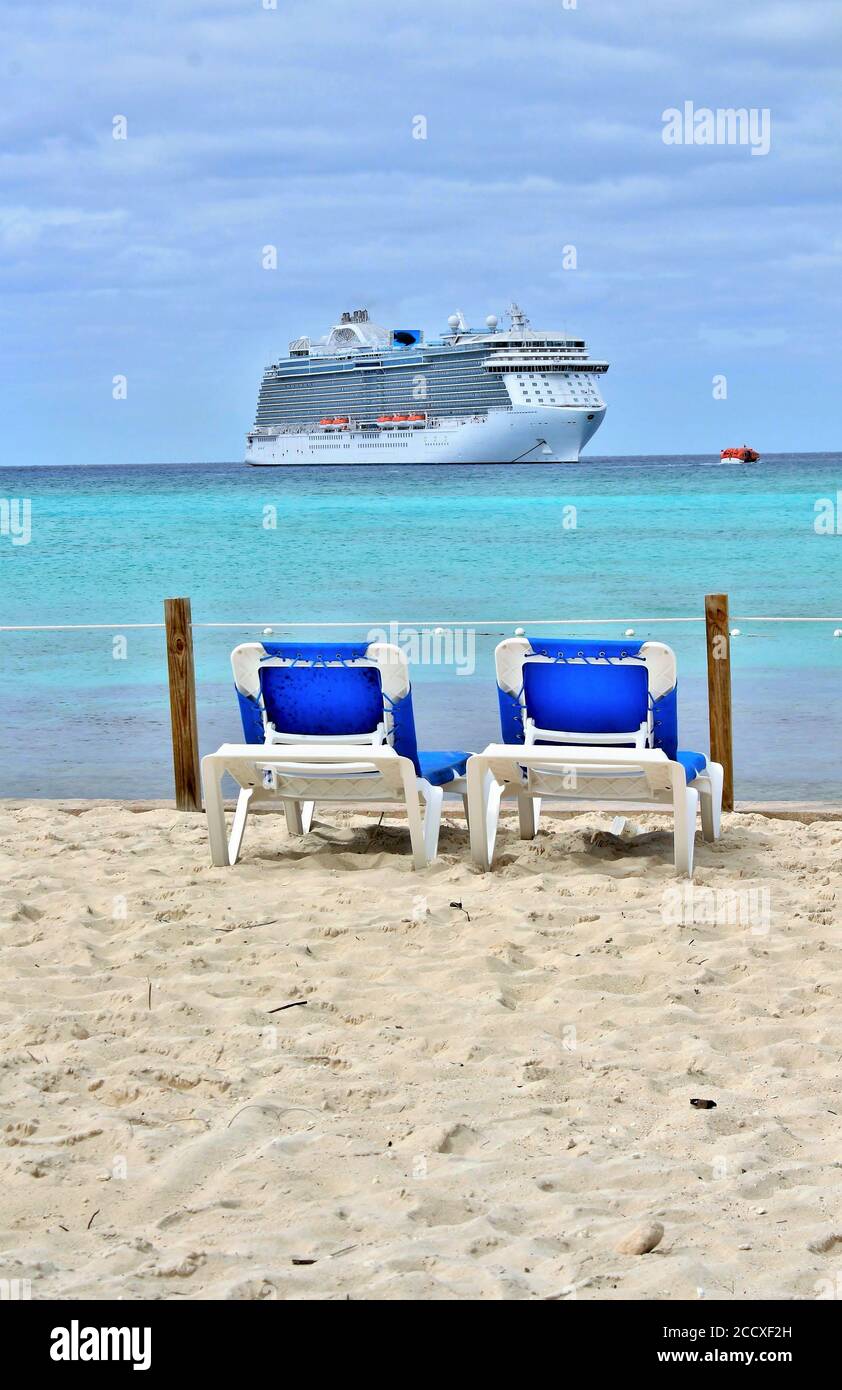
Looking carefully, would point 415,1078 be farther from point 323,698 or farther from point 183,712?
point 183,712

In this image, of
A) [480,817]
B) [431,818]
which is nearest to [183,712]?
[431,818]

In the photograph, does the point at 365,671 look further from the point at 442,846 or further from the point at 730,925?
the point at 730,925

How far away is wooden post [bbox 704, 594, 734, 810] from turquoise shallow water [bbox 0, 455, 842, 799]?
94 cm

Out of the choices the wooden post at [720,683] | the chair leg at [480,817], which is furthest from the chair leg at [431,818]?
the wooden post at [720,683]

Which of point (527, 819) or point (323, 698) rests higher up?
point (323, 698)

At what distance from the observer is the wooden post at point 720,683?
231 inches

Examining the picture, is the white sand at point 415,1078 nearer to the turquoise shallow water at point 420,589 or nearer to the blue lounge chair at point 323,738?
the blue lounge chair at point 323,738

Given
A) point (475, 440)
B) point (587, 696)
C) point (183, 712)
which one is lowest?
point (183, 712)

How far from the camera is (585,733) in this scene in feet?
16.2

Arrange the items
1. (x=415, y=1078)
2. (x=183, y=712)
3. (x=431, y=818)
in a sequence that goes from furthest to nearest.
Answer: (x=183, y=712), (x=431, y=818), (x=415, y=1078)

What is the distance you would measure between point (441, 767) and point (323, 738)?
1.52ft

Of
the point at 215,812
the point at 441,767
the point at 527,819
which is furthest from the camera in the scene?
the point at 527,819

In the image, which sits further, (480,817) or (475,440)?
(475,440)

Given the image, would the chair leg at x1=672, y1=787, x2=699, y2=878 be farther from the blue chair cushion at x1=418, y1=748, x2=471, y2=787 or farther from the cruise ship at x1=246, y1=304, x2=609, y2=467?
the cruise ship at x1=246, y1=304, x2=609, y2=467
